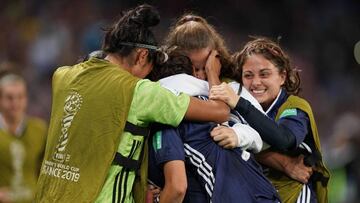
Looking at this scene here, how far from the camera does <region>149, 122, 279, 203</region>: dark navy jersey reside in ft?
13.1

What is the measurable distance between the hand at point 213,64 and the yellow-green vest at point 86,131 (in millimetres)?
411

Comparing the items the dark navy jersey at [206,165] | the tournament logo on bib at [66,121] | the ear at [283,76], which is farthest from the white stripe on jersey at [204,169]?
the ear at [283,76]

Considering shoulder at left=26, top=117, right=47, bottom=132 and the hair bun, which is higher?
the hair bun

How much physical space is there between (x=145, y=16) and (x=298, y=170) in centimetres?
110

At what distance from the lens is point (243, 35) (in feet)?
37.1

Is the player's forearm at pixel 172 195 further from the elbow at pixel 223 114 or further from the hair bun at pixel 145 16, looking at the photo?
the hair bun at pixel 145 16

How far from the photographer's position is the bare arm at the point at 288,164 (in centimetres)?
443

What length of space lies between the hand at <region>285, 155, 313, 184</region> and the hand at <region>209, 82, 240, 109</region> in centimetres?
54

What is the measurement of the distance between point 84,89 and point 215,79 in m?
0.61

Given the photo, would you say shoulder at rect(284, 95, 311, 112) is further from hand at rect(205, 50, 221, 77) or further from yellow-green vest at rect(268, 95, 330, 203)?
hand at rect(205, 50, 221, 77)

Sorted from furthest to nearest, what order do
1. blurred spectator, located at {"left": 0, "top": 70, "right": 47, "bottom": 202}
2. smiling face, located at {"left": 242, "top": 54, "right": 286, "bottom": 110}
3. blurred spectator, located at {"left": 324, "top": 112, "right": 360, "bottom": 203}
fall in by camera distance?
blurred spectator, located at {"left": 324, "top": 112, "right": 360, "bottom": 203} < blurred spectator, located at {"left": 0, "top": 70, "right": 47, "bottom": 202} < smiling face, located at {"left": 242, "top": 54, "right": 286, "bottom": 110}

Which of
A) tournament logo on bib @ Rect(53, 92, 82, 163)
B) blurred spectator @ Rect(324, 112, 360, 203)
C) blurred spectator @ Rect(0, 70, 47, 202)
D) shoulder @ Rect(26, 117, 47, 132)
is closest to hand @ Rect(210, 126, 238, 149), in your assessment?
tournament logo on bib @ Rect(53, 92, 82, 163)

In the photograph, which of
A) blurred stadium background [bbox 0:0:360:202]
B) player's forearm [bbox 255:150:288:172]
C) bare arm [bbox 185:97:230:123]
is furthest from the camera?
blurred stadium background [bbox 0:0:360:202]

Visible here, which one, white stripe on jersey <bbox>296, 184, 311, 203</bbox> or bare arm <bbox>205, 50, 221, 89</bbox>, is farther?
white stripe on jersey <bbox>296, 184, 311, 203</bbox>
